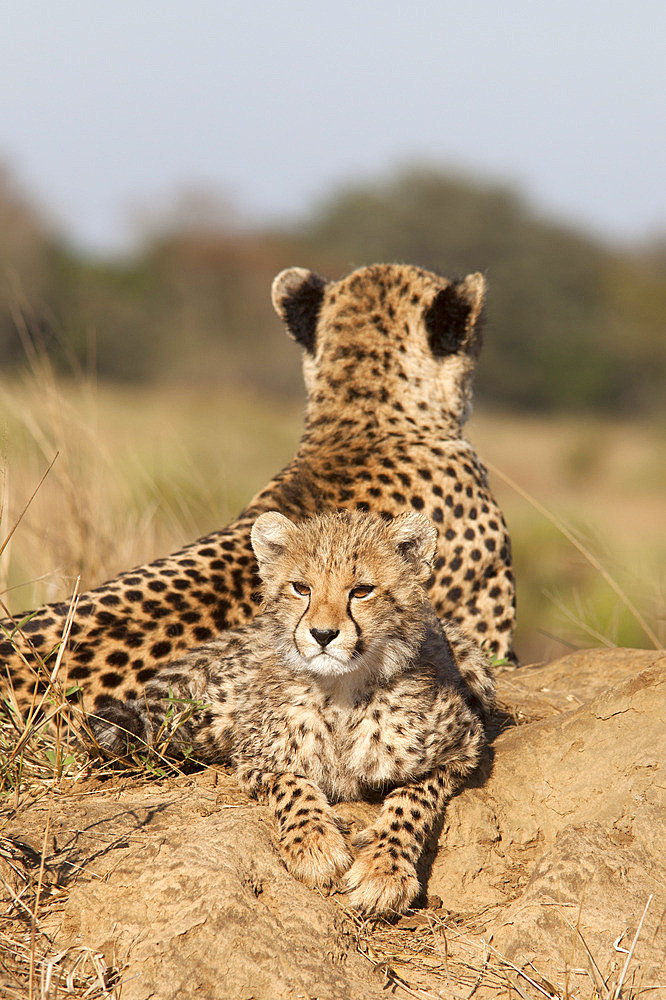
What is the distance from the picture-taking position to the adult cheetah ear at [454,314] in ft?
13.8

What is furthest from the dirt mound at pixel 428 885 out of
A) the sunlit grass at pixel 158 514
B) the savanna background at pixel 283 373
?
the savanna background at pixel 283 373

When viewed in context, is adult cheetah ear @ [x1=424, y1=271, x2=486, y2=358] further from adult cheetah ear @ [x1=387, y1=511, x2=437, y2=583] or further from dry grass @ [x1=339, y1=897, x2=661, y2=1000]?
dry grass @ [x1=339, y1=897, x2=661, y2=1000]

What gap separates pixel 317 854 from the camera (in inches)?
97.2

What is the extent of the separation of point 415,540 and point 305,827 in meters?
0.75

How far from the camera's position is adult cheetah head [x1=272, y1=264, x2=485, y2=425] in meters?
4.20

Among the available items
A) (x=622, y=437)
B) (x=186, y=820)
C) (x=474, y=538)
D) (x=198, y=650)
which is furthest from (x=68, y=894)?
(x=622, y=437)

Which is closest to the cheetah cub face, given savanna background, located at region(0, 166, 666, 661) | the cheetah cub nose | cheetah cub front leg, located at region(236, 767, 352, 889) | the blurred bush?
the cheetah cub nose

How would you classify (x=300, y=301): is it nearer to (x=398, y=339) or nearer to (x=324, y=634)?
(x=398, y=339)

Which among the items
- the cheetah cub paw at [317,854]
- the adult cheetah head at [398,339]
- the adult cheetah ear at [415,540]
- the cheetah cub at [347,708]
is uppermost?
the adult cheetah head at [398,339]

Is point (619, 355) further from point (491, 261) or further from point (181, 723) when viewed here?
point (181, 723)

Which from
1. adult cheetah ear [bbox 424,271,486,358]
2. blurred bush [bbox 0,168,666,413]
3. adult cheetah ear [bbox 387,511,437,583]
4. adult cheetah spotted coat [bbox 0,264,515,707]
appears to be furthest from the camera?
blurred bush [bbox 0,168,666,413]

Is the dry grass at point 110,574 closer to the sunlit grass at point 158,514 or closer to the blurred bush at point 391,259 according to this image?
the sunlit grass at point 158,514

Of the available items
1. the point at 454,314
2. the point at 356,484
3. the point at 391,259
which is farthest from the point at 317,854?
the point at 391,259

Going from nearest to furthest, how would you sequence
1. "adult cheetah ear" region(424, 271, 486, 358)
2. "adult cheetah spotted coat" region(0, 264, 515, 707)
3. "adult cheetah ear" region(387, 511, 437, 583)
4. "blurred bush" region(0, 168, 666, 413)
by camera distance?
"adult cheetah ear" region(387, 511, 437, 583)
"adult cheetah spotted coat" region(0, 264, 515, 707)
"adult cheetah ear" region(424, 271, 486, 358)
"blurred bush" region(0, 168, 666, 413)
